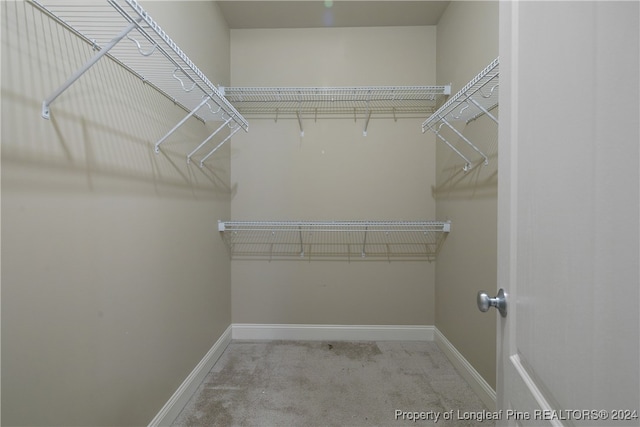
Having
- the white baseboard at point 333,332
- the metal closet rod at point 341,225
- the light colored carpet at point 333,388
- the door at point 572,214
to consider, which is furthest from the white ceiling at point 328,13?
the light colored carpet at point 333,388

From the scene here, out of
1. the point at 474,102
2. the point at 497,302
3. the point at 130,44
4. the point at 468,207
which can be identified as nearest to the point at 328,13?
the point at 474,102

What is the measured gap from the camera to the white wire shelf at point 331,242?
7.66ft

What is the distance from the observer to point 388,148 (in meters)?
2.34

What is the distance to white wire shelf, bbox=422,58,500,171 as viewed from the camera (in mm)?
1250

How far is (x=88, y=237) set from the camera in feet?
3.18

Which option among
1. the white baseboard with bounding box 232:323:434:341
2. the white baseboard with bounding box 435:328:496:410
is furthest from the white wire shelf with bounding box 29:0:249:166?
the white baseboard with bounding box 435:328:496:410

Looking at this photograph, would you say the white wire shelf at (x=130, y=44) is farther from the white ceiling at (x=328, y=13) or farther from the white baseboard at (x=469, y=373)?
the white baseboard at (x=469, y=373)

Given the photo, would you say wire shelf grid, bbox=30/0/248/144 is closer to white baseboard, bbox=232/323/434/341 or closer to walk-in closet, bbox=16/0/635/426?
walk-in closet, bbox=16/0/635/426

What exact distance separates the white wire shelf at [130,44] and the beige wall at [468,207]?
143 centimetres

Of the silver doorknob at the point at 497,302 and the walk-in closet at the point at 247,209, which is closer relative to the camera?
the silver doorknob at the point at 497,302

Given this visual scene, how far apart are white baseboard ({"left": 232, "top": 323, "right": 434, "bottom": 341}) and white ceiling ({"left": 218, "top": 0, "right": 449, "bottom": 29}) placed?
241 cm

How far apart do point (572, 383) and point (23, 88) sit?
1366 mm

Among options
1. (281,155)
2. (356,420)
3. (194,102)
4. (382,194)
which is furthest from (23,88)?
(382,194)

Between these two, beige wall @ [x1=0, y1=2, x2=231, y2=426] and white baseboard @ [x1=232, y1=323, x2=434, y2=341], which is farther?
white baseboard @ [x1=232, y1=323, x2=434, y2=341]
